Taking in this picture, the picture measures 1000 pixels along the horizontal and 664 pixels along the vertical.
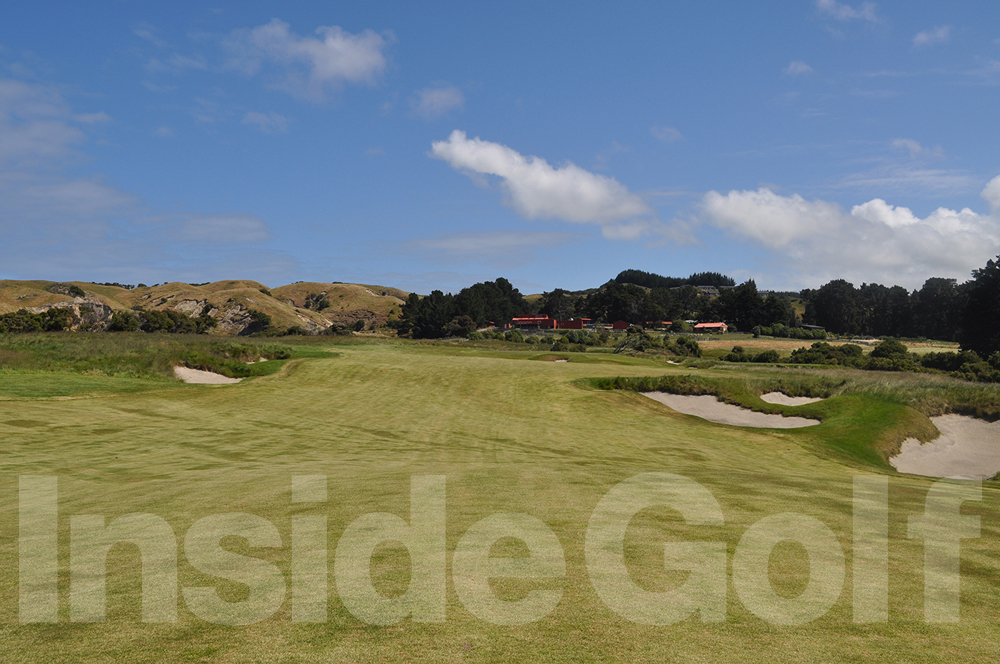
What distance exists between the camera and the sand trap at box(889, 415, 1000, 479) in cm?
2470

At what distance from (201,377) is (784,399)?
38.8 metres

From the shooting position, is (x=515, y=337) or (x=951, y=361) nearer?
(x=951, y=361)

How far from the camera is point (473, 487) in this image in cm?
1220

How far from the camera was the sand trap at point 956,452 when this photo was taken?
24.7 meters

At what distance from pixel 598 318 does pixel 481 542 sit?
7191 inches

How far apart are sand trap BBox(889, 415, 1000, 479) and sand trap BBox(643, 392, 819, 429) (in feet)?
16.7

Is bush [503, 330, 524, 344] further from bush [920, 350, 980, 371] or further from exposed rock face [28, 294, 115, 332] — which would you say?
exposed rock face [28, 294, 115, 332]

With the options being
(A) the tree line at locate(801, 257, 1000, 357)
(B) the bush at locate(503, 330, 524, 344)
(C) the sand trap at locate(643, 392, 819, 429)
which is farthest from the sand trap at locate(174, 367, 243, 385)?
(A) the tree line at locate(801, 257, 1000, 357)

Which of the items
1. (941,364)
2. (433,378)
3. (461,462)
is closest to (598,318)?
(941,364)

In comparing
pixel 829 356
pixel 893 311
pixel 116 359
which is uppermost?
pixel 893 311

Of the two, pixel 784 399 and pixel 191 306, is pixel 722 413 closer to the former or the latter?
pixel 784 399

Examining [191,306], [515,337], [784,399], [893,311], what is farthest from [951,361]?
[191,306]

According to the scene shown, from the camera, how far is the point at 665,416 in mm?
32188

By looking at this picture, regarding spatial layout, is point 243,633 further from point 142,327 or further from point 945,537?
point 142,327
